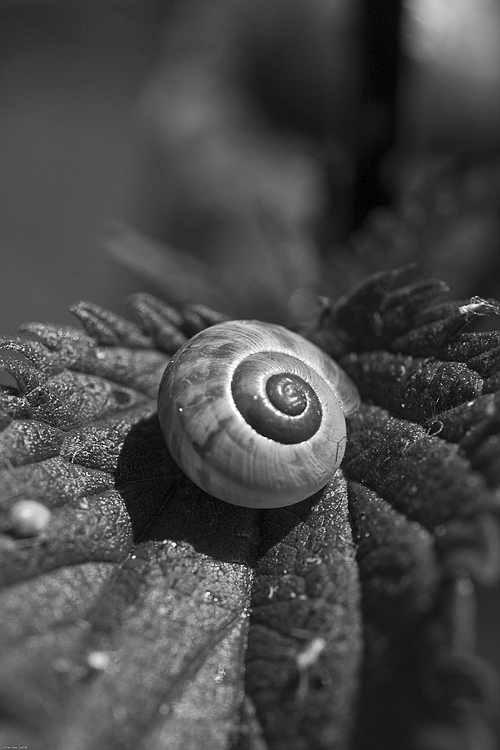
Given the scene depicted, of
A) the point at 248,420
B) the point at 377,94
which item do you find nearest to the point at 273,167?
the point at 377,94

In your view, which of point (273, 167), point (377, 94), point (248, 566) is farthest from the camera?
point (273, 167)

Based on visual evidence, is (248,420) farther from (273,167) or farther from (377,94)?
(273,167)

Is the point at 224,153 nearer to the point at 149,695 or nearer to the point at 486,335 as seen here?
the point at 486,335

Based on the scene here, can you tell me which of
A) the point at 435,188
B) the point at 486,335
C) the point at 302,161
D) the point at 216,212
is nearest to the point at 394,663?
the point at 486,335

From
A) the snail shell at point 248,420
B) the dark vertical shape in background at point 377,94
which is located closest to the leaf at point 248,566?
the snail shell at point 248,420

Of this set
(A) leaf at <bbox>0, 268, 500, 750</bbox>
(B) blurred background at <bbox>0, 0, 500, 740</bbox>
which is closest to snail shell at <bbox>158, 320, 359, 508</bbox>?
(A) leaf at <bbox>0, 268, 500, 750</bbox>

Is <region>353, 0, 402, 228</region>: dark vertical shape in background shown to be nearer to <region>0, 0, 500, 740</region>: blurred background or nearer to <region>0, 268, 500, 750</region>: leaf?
<region>0, 0, 500, 740</region>: blurred background
